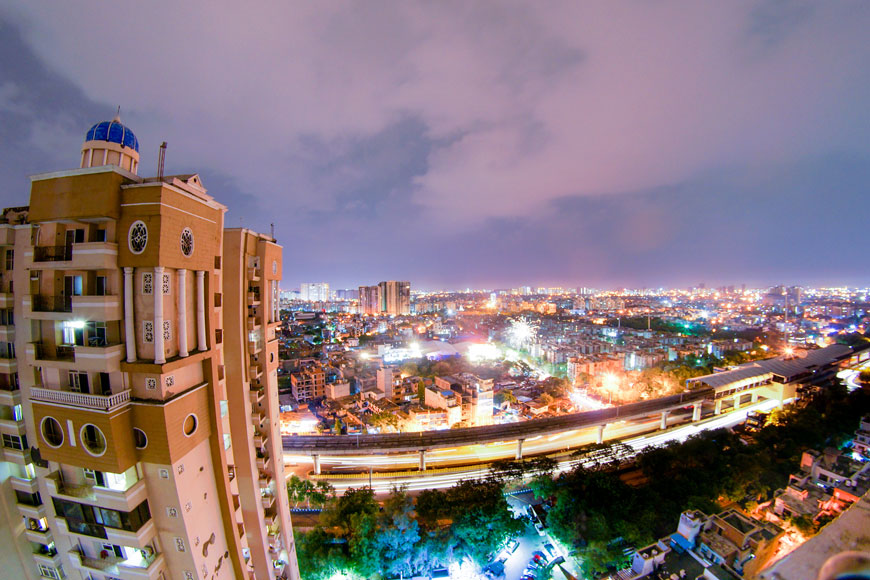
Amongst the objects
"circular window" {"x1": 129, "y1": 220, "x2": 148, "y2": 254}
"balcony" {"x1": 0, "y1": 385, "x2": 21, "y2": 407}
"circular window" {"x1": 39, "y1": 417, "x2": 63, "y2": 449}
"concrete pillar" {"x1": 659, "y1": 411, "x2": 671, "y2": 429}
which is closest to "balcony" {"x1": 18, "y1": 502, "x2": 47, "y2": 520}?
"balcony" {"x1": 0, "y1": 385, "x2": 21, "y2": 407}

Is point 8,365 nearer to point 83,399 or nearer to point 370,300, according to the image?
point 83,399

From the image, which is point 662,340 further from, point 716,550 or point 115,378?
point 115,378

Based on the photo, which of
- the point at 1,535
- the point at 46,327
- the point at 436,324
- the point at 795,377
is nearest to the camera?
the point at 46,327

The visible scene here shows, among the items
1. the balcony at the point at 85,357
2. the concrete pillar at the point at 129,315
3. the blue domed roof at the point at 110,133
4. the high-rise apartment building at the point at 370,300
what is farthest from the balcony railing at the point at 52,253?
the high-rise apartment building at the point at 370,300

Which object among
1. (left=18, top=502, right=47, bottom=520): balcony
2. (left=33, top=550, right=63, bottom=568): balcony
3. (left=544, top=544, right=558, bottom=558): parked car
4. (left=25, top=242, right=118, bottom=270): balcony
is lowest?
(left=544, top=544, right=558, bottom=558): parked car

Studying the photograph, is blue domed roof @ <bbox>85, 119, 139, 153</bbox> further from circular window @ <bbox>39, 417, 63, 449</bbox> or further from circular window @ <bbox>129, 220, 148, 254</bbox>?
circular window @ <bbox>39, 417, 63, 449</bbox>

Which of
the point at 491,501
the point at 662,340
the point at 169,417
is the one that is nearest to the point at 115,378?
the point at 169,417
